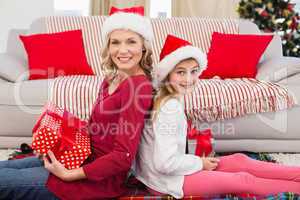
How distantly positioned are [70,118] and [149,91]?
15.0 inches

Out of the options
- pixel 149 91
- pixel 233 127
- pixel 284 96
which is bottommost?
pixel 233 127

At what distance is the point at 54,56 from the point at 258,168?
1.97 metres

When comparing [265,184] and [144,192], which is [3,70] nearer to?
[144,192]

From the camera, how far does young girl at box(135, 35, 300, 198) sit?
167 centimetres

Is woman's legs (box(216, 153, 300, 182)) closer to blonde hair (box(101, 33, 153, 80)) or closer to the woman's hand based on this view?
blonde hair (box(101, 33, 153, 80))

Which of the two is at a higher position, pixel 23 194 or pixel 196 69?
pixel 196 69

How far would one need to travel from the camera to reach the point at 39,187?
1682 mm

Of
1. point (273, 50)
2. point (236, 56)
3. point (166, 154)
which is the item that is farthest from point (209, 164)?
point (273, 50)

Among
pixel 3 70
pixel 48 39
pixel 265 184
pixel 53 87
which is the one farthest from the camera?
pixel 48 39

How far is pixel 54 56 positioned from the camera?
3.38 m

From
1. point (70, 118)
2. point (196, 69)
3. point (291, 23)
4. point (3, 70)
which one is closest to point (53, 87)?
point (3, 70)

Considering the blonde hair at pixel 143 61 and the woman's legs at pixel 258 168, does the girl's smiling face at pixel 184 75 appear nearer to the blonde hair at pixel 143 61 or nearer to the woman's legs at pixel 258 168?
the blonde hair at pixel 143 61

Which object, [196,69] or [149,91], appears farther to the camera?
[196,69]

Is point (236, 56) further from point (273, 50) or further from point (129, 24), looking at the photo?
point (129, 24)
